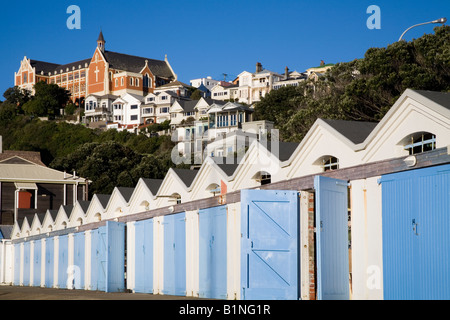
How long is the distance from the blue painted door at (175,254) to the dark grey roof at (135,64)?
445 ft

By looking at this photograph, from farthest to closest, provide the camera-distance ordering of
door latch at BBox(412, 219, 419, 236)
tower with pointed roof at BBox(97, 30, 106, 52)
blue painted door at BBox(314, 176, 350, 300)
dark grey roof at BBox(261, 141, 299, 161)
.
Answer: tower with pointed roof at BBox(97, 30, 106, 52)
dark grey roof at BBox(261, 141, 299, 161)
blue painted door at BBox(314, 176, 350, 300)
door latch at BBox(412, 219, 419, 236)

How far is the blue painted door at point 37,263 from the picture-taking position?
35.7 meters

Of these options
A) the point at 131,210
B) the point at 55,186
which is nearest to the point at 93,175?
the point at 55,186

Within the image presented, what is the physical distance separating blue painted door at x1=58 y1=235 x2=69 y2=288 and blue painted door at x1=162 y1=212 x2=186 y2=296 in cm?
1018

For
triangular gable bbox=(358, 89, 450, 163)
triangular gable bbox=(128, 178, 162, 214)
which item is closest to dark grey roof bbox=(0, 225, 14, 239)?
triangular gable bbox=(128, 178, 162, 214)

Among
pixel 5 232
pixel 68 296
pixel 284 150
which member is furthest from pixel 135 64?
pixel 68 296

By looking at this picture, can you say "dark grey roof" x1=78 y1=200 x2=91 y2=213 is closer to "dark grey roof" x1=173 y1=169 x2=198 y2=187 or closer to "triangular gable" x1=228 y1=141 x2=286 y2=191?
"dark grey roof" x1=173 y1=169 x2=198 y2=187

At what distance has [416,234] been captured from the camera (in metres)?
12.3

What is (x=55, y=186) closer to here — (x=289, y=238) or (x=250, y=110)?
(x=250, y=110)

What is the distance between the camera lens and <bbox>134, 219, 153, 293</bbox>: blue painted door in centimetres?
2284

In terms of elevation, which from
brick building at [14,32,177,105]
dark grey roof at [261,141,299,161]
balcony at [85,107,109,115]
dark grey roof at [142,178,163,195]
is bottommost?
dark grey roof at [142,178,163,195]

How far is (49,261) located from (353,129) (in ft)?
67.9

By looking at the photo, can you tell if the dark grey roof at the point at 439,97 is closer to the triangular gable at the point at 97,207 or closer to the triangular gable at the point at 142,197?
the triangular gable at the point at 142,197

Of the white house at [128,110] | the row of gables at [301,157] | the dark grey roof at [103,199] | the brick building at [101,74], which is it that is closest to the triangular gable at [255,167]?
the row of gables at [301,157]
